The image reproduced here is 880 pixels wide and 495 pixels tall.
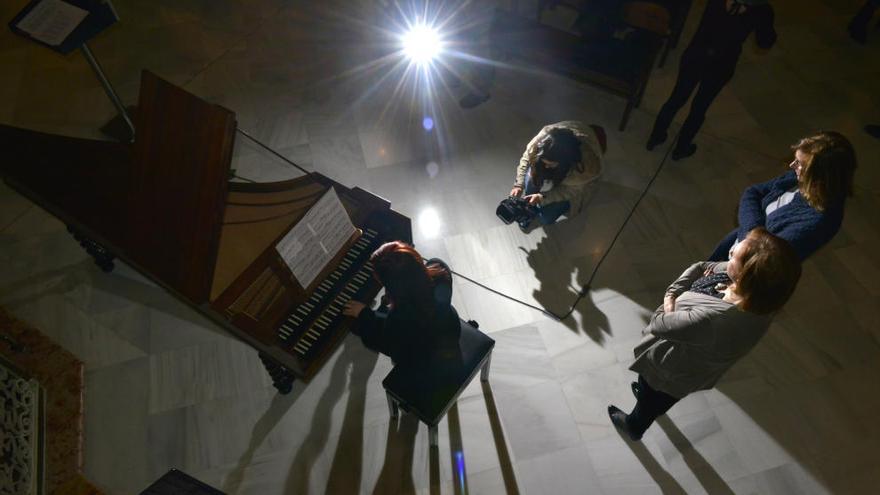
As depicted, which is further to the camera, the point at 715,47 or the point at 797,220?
the point at 715,47

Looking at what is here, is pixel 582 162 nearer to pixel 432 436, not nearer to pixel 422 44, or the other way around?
pixel 432 436

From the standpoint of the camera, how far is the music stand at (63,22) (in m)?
3.54

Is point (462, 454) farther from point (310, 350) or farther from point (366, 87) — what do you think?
point (366, 87)

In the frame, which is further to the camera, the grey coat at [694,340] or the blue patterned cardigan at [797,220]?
the blue patterned cardigan at [797,220]

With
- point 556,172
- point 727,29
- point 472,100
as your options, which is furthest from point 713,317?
point 472,100

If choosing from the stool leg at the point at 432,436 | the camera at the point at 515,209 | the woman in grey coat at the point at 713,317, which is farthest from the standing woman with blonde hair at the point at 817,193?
the stool leg at the point at 432,436

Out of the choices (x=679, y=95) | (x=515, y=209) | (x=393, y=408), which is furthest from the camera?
(x=679, y=95)

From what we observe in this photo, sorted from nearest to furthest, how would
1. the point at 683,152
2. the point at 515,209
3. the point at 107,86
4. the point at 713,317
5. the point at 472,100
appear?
the point at 713,317, the point at 515,209, the point at 107,86, the point at 683,152, the point at 472,100

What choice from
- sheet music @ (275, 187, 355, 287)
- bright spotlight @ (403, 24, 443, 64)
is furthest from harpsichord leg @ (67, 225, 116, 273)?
bright spotlight @ (403, 24, 443, 64)

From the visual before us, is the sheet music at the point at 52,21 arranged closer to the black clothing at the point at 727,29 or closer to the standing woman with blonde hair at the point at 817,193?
the black clothing at the point at 727,29

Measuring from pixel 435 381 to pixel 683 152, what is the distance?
2.77m

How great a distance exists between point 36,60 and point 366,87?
3.00 metres

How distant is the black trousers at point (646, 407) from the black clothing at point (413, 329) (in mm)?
983

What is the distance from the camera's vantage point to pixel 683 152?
4230 millimetres
